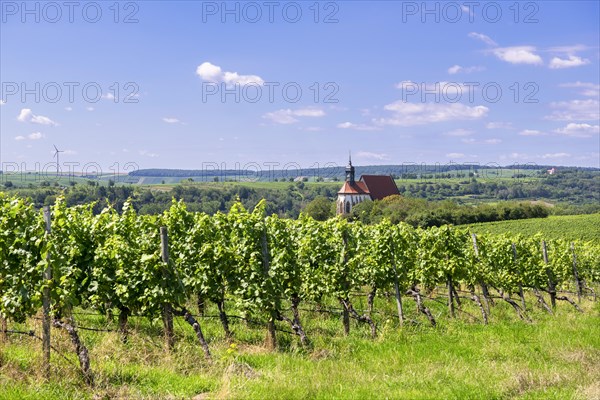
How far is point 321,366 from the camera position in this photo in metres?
8.48

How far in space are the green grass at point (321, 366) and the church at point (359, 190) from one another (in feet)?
336

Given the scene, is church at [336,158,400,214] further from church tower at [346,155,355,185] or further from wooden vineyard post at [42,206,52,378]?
wooden vineyard post at [42,206,52,378]

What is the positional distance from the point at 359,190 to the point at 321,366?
11101cm

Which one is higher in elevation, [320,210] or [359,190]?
[359,190]

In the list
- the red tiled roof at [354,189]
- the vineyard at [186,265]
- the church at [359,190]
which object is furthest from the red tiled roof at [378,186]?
the vineyard at [186,265]

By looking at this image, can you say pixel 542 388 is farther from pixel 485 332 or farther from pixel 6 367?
pixel 6 367

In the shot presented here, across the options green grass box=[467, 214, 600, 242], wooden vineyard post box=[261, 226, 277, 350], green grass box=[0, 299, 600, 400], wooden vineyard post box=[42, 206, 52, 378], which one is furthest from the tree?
wooden vineyard post box=[42, 206, 52, 378]

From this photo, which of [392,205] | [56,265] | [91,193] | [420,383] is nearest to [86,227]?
[56,265]

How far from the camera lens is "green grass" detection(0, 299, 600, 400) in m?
6.84

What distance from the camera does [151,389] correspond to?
680cm

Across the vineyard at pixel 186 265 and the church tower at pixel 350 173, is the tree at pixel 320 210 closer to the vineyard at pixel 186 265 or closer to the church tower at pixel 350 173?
the church tower at pixel 350 173

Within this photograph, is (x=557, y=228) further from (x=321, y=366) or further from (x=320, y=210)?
(x=321, y=366)

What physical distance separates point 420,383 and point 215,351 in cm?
373

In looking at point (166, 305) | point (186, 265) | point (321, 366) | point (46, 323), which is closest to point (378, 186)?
point (186, 265)
